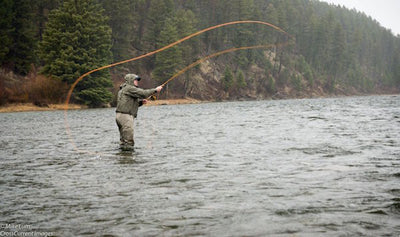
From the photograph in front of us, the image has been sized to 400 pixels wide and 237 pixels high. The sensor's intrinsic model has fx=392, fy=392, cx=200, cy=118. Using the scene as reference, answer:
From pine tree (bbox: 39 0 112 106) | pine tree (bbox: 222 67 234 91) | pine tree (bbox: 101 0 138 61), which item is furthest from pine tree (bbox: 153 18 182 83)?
pine tree (bbox: 39 0 112 106)

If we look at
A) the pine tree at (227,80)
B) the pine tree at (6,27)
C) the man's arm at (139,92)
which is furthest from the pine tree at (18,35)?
the man's arm at (139,92)

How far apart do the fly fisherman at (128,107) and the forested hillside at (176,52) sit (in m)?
30.2

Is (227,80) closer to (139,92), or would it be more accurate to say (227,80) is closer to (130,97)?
(130,97)

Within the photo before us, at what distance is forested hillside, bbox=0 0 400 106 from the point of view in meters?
42.5

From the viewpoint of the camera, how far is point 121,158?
9.35 meters

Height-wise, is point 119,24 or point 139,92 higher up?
point 119,24

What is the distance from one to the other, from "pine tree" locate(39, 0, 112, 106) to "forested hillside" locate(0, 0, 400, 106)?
0.39ft

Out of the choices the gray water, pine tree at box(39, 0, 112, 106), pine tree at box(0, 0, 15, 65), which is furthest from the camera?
pine tree at box(0, 0, 15, 65)

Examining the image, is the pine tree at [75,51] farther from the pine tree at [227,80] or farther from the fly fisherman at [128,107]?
the fly fisherman at [128,107]

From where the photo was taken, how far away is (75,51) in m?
42.0

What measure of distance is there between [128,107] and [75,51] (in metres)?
33.7

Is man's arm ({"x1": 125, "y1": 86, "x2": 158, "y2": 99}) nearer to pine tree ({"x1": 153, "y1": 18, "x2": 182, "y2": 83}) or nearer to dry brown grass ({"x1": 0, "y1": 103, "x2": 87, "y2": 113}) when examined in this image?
dry brown grass ({"x1": 0, "y1": 103, "x2": 87, "y2": 113})

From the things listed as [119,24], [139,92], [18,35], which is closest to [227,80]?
[119,24]

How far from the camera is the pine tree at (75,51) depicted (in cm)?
4141
